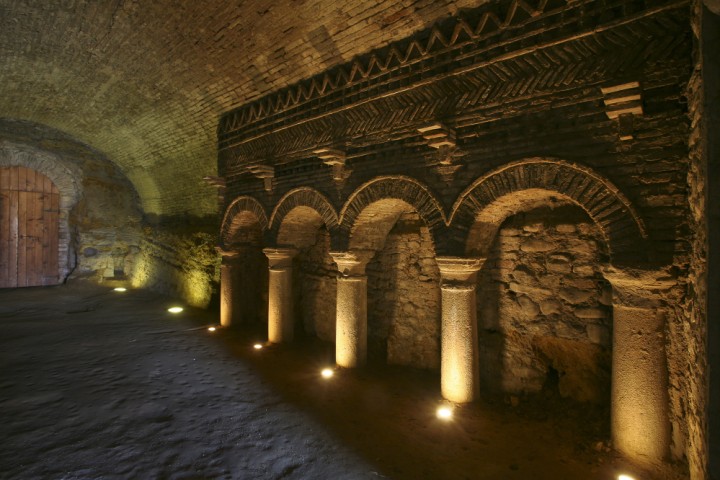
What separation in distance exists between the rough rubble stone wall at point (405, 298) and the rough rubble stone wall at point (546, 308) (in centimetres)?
86

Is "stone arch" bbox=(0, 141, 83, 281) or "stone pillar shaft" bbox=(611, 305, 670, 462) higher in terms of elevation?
"stone arch" bbox=(0, 141, 83, 281)

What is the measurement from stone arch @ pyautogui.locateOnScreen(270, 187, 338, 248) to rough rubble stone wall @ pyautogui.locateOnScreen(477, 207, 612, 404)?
2.67m

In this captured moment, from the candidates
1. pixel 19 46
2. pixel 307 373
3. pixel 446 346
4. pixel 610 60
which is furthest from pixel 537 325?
pixel 19 46

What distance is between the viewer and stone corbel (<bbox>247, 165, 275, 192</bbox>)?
664 cm

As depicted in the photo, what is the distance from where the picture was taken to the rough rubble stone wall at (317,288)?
287 inches

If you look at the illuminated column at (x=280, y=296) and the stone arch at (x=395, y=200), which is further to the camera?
the illuminated column at (x=280, y=296)

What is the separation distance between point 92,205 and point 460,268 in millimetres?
13344

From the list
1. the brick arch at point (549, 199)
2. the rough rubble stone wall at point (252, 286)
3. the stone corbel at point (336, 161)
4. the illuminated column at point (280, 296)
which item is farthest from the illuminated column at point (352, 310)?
the rough rubble stone wall at point (252, 286)

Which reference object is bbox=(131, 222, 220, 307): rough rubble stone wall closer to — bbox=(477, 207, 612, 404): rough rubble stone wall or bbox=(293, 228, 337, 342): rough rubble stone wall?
bbox=(293, 228, 337, 342): rough rubble stone wall

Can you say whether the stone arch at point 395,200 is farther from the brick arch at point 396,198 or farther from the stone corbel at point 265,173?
the stone corbel at point 265,173

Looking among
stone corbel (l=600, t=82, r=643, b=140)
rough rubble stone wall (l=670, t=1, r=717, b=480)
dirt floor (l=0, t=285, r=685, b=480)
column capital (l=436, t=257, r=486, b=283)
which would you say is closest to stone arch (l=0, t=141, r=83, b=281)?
dirt floor (l=0, t=285, r=685, b=480)

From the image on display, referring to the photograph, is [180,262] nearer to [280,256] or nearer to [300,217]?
[280,256]

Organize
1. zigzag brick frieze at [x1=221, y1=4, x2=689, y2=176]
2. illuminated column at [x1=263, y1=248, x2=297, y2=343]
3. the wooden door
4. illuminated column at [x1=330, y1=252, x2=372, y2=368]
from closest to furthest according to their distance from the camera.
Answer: zigzag brick frieze at [x1=221, y1=4, x2=689, y2=176], illuminated column at [x1=330, y1=252, x2=372, y2=368], illuminated column at [x1=263, y1=248, x2=297, y2=343], the wooden door

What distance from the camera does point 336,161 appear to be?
557 cm
